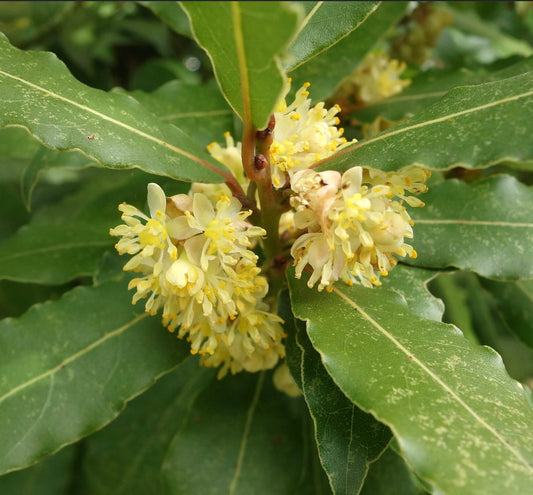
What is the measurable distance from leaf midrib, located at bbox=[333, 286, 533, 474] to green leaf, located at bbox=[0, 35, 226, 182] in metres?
0.36

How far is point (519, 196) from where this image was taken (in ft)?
4.14

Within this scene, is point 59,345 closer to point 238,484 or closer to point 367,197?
point 238,484

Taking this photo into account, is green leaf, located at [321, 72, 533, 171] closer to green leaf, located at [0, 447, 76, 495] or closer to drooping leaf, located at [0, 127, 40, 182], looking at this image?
drooping leaf, located at [0, 127, 40, 182]

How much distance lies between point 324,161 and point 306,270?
0.22m

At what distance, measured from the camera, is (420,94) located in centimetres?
158

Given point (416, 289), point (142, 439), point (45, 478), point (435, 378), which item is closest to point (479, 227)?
point (416, 289)

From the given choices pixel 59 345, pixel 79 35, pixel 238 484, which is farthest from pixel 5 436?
pixel 79 35

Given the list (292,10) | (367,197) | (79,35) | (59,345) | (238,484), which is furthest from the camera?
(79,35)

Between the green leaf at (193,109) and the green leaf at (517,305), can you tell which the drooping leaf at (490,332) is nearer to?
the green leaf at (517,305)

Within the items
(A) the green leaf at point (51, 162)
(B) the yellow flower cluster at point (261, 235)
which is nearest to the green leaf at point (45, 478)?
(A) the green leaf at point (51, 162)

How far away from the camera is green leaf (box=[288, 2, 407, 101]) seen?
1.45 m

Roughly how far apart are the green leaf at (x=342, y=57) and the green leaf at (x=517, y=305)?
2.30ft

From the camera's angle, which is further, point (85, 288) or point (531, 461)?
point (85, 288)

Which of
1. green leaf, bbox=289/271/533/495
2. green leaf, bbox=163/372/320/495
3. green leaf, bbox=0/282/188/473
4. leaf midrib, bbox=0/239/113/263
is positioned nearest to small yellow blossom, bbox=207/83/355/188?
green leaf, bbox=289/271/533/495
